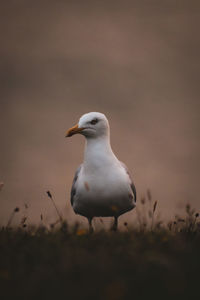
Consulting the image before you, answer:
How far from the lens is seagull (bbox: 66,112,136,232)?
23.1ft

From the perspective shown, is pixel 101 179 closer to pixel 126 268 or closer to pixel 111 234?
pixel 111 234

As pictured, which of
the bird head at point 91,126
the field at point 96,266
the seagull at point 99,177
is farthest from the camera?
the bird head at point 91,126

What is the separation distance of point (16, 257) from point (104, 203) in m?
2.83

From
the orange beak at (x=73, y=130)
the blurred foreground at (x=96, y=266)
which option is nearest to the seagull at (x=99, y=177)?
the orange beak at (x=73, y=130)

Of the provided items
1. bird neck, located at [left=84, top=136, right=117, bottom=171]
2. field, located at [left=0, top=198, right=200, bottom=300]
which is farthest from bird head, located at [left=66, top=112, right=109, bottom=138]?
field, located at [left=0, top=198, right=200, bottom=300]

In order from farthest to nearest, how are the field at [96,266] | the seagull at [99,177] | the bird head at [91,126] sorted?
the bird head at [91,126], the seagull at [99,177], the field at [96,266]

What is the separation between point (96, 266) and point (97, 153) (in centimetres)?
365

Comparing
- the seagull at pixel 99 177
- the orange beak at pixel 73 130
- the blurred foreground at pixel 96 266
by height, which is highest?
the orange beak at pixel 73 130

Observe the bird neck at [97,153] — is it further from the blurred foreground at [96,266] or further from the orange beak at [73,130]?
the blurred foreground at [96,266]

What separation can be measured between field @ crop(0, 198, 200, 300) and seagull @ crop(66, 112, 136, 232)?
54.1 inches

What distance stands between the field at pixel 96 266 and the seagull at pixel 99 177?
54.1 inches

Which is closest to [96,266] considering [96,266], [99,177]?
[96,266]

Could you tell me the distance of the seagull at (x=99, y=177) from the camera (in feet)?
23.1

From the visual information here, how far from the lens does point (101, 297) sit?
2980 millimetres
